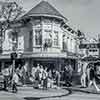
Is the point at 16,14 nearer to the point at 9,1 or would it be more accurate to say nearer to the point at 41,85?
the point at 9,1

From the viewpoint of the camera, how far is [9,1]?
1271 inches

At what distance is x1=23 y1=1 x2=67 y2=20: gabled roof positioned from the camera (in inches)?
1208

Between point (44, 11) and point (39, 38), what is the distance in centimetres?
342

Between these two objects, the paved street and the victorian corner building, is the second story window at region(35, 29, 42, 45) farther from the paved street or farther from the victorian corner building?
the paved street

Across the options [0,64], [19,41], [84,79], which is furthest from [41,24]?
[84,79]

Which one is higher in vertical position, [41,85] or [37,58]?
[37,58]

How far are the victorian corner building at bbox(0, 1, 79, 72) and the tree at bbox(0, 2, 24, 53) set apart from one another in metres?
0.79

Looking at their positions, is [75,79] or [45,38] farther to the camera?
[45,38]

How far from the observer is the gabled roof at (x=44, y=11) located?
3068 centimetres

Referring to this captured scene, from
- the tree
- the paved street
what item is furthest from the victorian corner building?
the paved street

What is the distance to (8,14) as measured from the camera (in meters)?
31.8

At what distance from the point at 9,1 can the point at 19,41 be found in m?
5.13

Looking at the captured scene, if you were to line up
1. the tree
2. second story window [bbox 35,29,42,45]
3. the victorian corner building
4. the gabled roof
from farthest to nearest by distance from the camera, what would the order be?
the tree < the gabled roof < second story window [bbox 35,29,42,45] < the victorian corner building

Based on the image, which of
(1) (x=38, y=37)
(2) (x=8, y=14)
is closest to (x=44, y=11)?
(1) (x=38, y=37)
